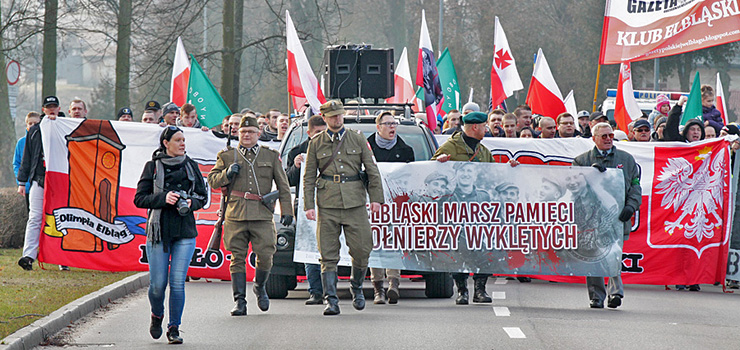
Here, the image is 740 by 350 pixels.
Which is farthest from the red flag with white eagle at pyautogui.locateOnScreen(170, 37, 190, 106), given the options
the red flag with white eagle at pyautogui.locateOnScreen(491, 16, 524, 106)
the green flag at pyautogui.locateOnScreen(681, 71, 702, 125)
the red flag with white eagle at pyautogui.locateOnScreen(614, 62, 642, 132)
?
the green flag at pyautogui.locateOnScreen(681, 71, 702, 125)

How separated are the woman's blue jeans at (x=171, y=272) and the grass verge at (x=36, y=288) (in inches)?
44.3

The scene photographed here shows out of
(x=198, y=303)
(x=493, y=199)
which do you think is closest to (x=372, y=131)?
(x=493, y=199)

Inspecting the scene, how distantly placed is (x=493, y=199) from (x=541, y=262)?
2.60ft

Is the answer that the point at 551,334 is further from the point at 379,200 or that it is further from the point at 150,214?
the point at 150,214

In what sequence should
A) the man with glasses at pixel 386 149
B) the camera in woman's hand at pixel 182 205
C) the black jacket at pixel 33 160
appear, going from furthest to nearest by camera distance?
1. the black jacket at pixel 33 160
2. the man with glasses at pixel 386 149
3. the camera in woman's hand at pixel 182 205

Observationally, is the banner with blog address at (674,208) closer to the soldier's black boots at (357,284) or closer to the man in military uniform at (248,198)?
the soldier's black boots at (357,284)

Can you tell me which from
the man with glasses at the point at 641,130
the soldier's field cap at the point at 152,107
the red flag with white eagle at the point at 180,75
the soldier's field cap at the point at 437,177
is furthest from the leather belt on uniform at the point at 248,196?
the red flag with white eagle at the point at 180,75

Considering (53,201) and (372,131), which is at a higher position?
(372,131)

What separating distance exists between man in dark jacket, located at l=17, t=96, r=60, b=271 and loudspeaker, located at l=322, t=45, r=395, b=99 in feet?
11.6

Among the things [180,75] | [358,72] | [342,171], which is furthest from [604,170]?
[180,75]

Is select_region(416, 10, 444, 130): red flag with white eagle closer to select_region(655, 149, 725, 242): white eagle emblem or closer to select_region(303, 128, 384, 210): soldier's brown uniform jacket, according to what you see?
select_region(655, 149, 725, 242): white eagle emblem

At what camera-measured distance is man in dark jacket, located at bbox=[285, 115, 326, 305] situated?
38.4 feet

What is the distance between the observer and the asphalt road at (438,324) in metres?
9.18

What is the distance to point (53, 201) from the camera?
1441cm
